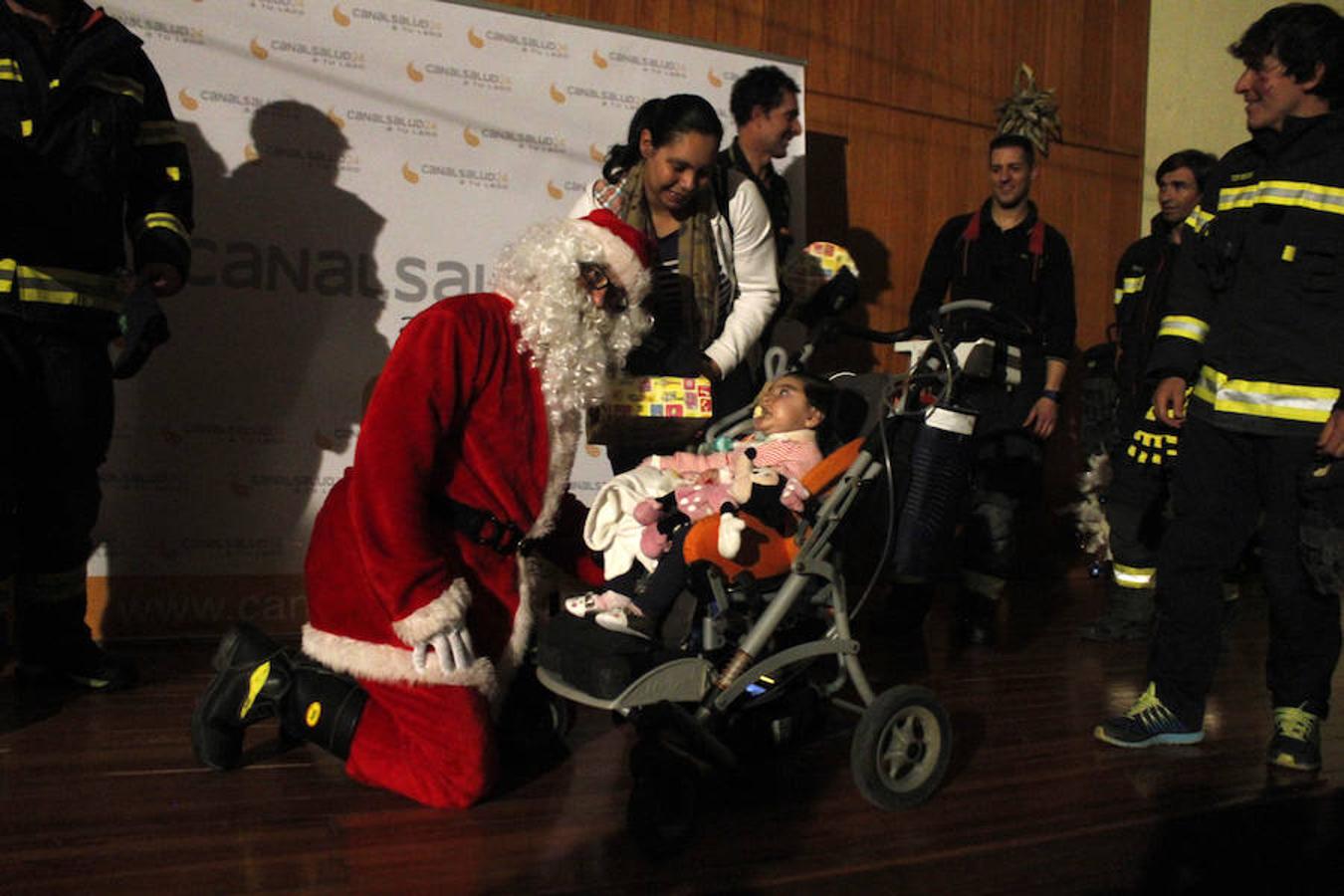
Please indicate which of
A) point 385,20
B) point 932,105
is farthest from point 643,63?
point 932,105

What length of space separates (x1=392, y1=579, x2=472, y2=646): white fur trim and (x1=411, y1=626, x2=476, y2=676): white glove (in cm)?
1

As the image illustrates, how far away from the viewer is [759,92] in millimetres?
3713

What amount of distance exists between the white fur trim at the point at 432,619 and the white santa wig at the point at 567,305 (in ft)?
1.50

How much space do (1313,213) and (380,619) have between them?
2.20 metres

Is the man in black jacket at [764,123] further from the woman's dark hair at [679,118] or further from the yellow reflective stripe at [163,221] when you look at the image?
the yellow reflective stripe at [163,221]

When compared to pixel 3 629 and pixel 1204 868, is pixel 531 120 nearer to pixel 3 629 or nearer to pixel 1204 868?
pixel 3 629

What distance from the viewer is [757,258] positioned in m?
3.12

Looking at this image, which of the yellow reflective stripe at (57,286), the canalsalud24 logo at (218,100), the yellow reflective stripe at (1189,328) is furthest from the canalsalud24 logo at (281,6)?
the yellow reflective stripe at (1189,328)

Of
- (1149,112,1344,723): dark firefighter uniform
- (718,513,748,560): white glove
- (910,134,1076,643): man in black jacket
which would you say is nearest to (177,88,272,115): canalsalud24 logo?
(718,513,748,560): white glove

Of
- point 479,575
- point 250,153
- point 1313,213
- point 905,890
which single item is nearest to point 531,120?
point 250,153

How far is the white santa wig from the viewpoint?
91.5 inches

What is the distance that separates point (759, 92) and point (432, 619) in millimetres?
2322

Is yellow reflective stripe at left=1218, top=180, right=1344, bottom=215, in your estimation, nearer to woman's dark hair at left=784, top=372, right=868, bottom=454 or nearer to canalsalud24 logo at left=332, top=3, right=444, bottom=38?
woman's dark hair at left=784, top=372, right=868, bottom=454

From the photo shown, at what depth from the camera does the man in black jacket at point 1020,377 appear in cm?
381
